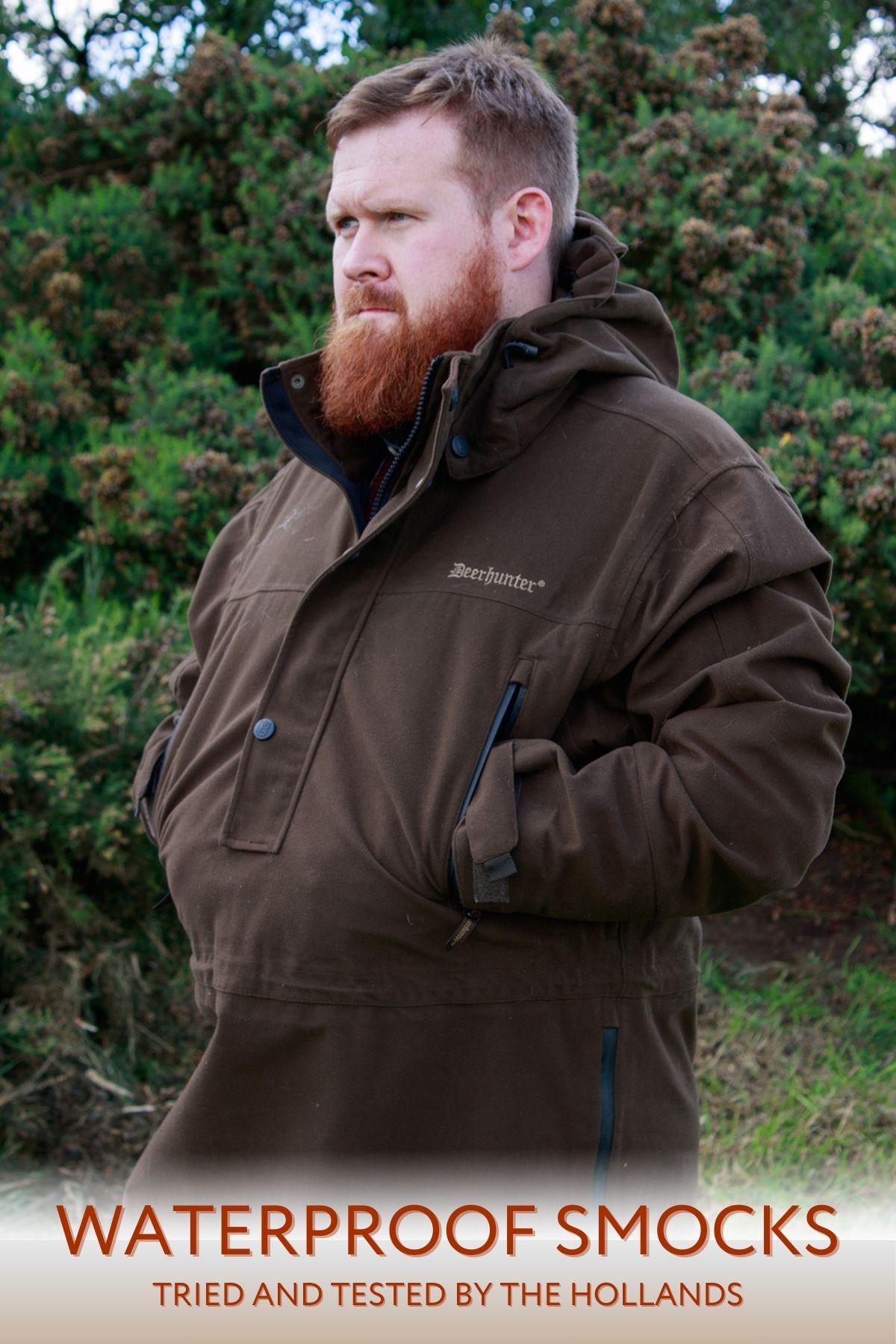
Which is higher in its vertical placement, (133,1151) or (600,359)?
(600,359)

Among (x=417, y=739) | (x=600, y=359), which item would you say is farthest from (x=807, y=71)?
(x=417, y=739)

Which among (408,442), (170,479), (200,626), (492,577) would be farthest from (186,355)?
(492,577)

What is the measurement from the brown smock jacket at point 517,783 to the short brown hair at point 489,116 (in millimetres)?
312

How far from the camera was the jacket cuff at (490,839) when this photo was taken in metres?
1.96

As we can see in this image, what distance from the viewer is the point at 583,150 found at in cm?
535

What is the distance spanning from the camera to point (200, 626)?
2730mm

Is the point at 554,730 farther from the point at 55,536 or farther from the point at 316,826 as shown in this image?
the point at 55,536

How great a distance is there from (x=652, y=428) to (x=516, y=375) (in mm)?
251

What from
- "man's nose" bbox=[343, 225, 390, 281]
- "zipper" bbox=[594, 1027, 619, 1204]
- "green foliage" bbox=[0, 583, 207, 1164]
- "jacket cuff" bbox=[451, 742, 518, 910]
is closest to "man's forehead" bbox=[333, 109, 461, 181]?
"man's nose" bbox=[343, 225, 390, 281]

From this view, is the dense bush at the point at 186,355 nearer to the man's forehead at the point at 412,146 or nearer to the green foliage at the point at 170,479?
the green foliage at the point at 170,479

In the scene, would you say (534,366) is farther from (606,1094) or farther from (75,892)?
(75,892)

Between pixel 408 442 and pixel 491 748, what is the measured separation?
570 mm

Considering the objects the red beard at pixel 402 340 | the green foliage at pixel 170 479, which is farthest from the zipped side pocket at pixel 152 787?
the green foliage at pixel 170 479

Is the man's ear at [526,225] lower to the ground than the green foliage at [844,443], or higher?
higher
